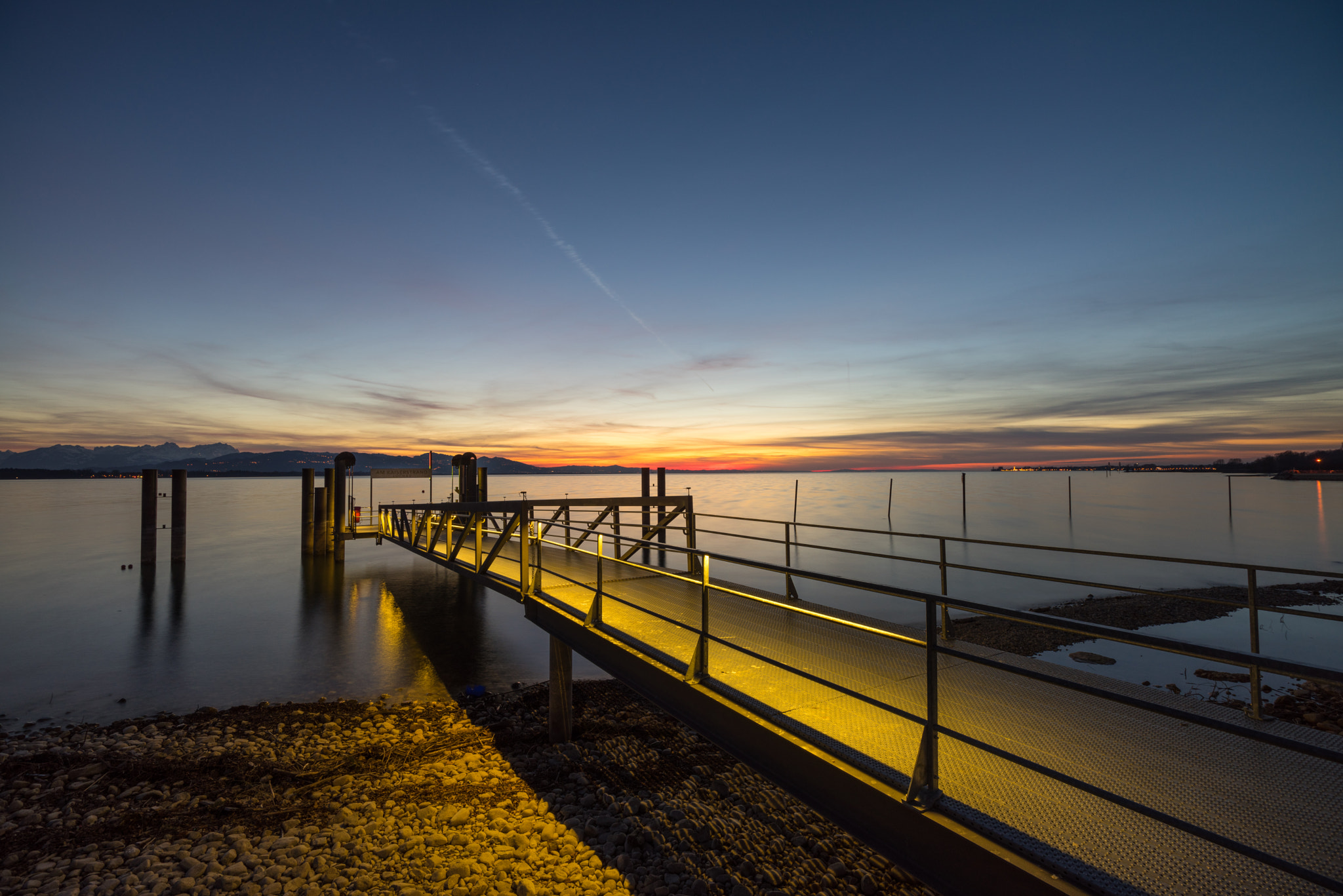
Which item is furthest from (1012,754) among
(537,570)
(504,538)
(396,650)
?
(396,650)

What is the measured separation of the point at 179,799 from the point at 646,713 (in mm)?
5641

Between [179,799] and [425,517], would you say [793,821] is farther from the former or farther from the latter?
[425,517]

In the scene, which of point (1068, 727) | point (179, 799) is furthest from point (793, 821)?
point (179, 799)

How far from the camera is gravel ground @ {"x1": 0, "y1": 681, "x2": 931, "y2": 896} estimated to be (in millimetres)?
5117

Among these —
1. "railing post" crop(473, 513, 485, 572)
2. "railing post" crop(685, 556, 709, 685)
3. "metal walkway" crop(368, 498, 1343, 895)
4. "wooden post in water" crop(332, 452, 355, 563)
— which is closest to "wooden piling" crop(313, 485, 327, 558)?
"wooden post in water" crop(332, 452, 355, 563)

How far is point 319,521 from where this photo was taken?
23234 mm

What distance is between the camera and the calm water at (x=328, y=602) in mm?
11125

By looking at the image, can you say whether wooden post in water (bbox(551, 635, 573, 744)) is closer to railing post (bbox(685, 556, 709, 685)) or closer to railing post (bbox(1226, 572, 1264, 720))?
railing post (bbox(685, 556, 709, 685))

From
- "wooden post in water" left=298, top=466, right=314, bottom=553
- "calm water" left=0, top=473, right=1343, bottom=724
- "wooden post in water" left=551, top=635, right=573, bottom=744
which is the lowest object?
"calm water" left=0, top=473, right=1343, bottom=724

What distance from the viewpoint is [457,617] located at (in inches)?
Answer: 633

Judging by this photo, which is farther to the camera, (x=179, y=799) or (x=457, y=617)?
(x=457, y=617)

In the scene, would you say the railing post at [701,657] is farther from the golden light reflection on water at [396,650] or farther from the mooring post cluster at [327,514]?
the mooring post cluster at [327,514]

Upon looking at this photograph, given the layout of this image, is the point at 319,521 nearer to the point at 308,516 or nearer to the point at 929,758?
the point at 308,516

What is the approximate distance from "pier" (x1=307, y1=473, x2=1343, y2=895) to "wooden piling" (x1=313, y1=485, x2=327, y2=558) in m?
21.3
